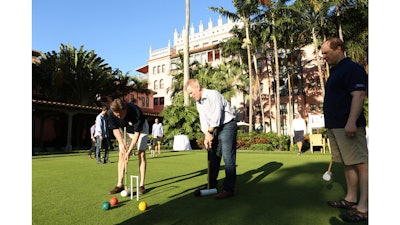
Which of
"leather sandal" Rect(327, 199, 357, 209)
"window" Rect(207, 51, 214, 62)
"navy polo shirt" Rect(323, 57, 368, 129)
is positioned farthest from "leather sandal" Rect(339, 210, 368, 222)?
"window" Rect(207, 51, 214, 62)

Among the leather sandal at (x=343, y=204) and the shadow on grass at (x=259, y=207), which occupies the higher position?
the leather sandal at (x=343, y=204)

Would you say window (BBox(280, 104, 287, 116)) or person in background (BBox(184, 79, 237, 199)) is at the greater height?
window (BBox(280, 104, 287, 116))

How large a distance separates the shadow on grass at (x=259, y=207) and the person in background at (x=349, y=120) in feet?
0.99

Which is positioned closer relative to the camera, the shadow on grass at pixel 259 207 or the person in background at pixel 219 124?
the shadow on grass at pixel 259 207

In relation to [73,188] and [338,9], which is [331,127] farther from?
[338,9]

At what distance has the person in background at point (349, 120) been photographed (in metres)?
3.07

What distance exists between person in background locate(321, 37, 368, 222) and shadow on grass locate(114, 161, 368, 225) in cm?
30

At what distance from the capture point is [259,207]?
138 inches

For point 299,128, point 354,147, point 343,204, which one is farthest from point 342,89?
point 299,128

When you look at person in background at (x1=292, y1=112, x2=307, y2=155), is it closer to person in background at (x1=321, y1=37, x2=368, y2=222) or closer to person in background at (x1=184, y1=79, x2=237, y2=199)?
person in background at (x1=184, y1=79, x2=237, y2=199)

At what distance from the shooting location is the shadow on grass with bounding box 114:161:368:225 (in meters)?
3.01

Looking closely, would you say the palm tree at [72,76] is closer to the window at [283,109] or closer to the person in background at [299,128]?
the window at [283,109]

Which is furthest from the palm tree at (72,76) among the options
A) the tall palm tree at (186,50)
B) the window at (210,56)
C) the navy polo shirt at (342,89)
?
the navy polo shirt at (342,89)

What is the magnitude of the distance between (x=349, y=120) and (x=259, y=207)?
4.63 ft
